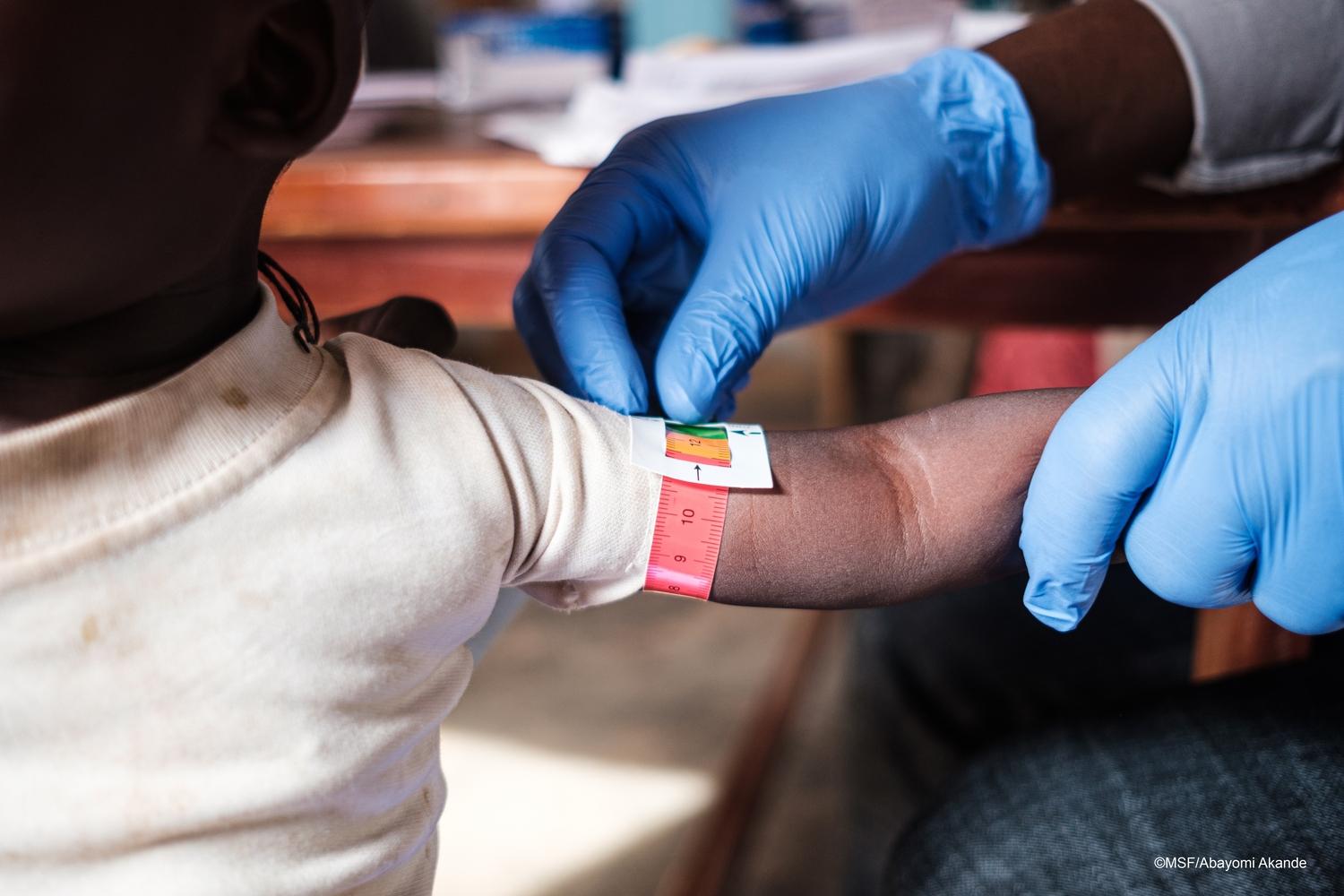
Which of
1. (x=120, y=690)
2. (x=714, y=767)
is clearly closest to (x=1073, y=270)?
(x=120, y=690)

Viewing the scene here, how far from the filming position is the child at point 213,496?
39 centimetres

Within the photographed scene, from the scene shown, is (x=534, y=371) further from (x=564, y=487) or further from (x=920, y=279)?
(x=564, y=487)

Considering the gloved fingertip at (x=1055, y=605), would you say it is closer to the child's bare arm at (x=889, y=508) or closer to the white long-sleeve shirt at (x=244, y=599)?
the child's bare arm at (x=889, y=508)

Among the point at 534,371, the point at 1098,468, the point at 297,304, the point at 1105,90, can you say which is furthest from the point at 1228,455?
the point at 534,371

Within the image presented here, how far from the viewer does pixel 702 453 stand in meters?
0.53

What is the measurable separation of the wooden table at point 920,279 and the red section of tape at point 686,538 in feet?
1.59

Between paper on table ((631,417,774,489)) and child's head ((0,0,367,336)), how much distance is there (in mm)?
215

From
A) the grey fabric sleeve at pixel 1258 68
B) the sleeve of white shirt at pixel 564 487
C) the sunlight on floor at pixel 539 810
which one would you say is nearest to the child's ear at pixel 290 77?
the sleeve of white shirt at pixel 564 487

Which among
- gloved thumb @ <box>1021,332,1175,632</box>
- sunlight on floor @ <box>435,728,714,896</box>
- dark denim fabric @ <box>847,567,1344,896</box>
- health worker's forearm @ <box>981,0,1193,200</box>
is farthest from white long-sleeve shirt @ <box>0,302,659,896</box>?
sunlight on floor @ <box>435,728,714,896</box>

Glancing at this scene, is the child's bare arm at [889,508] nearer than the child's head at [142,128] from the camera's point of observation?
No

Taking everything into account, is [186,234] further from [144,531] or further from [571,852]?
[571,852]

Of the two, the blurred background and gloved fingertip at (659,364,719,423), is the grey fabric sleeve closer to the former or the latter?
the blurred background

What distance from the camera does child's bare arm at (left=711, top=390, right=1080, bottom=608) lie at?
0.52 m

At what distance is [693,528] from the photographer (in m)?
0.50
